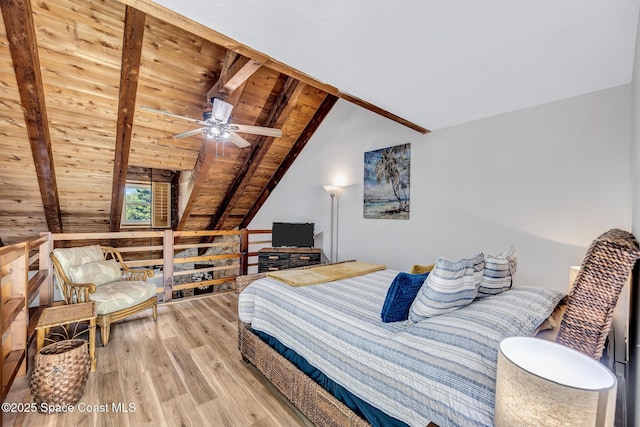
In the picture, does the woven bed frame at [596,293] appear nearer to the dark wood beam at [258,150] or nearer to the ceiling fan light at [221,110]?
the ceiling fan light at [221,110]

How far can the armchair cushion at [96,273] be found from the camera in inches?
109

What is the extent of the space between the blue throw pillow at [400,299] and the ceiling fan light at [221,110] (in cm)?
241

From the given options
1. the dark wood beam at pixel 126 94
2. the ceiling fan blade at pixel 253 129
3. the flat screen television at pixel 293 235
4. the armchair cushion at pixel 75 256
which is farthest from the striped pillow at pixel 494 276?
the armchair cushion at pixel 75 256

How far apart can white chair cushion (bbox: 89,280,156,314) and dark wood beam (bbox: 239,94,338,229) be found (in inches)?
116

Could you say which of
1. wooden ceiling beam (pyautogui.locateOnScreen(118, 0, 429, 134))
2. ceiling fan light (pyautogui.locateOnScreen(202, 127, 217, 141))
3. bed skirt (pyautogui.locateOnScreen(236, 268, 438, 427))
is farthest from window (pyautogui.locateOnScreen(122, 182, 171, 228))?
wooden ceiling beam (pyautogui.locateOnScreen(118, 0, 429, 134))

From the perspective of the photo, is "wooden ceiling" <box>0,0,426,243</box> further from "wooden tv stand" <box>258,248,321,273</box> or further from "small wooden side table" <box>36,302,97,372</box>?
"small wooden side table" <box>36,302,97,372</box>

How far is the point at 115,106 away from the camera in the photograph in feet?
11.0

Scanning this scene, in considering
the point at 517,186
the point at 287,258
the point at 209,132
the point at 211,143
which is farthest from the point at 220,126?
the point at 517,186

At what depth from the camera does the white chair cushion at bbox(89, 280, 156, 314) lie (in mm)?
2611

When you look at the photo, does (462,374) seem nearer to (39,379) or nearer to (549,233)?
(549,233)

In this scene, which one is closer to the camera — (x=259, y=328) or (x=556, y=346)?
(x=556, y=346)

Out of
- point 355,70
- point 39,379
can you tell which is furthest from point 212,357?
point 355,70

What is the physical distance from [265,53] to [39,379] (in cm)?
255

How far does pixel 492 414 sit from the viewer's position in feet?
3.11
